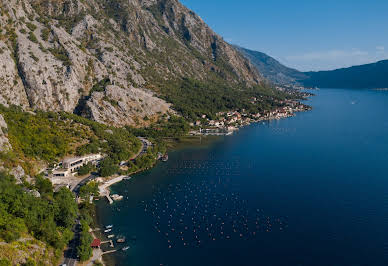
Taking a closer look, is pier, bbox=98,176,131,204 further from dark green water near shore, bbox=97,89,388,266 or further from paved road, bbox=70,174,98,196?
paved road, bbox=70,174,98,196

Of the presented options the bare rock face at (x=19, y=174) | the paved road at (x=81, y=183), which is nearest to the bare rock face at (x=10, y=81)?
the paved road at (x=81, y=183)

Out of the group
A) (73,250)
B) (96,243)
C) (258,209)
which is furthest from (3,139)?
(258,209)

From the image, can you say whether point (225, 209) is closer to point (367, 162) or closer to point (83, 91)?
point (367, 162)

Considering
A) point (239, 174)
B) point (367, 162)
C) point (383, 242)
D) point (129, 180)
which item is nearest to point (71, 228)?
point (129, 180)

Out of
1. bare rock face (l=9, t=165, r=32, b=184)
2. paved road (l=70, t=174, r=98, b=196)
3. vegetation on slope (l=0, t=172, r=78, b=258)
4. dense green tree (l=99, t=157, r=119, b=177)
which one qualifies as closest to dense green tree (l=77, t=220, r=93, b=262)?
vegetation on slope (l=0, t=172, r=78, b=258)

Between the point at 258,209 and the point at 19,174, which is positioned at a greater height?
the point at 19,174

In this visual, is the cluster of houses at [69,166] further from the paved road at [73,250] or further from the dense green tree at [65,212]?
the paved road at [73,250]

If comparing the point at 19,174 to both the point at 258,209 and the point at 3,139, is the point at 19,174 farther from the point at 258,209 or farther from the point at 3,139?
the point at 258,209
